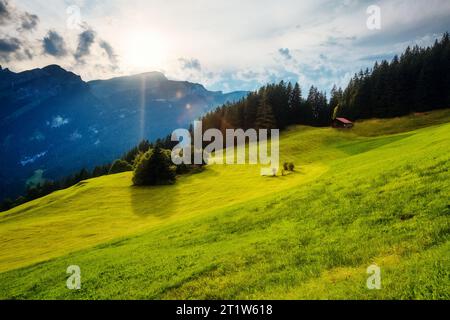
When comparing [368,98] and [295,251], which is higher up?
[368,98]

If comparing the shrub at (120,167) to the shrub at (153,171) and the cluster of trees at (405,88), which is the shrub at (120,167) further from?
the cluster of trees at (405,88)

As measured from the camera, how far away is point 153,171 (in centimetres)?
7900

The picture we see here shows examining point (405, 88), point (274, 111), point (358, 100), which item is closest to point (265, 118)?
point (274, 111)

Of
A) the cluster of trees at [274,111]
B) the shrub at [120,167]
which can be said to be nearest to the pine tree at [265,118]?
the cluster of trees at [274,111]

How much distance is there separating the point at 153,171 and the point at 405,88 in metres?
104

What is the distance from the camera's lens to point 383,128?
103m

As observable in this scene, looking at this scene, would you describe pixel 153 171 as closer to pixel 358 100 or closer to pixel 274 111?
pixel 274 111

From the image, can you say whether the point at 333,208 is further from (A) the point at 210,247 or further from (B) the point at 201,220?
(B) the point at 201,220

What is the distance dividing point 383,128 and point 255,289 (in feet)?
349

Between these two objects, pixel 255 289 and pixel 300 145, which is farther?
pixel 300 145

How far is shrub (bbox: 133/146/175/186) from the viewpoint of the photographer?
77.8 metres
